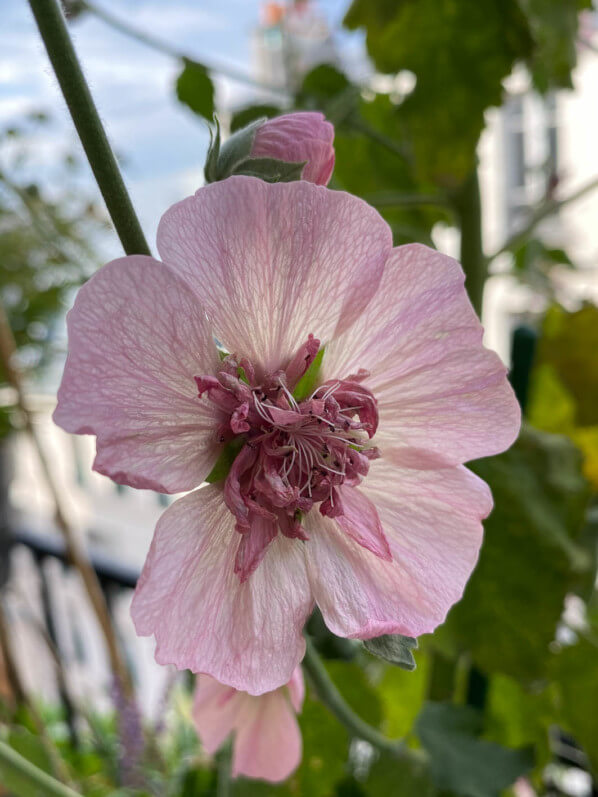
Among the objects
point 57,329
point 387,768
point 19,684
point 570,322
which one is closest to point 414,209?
point 570,322

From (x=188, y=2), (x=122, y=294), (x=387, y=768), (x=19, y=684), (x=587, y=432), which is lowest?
(x=19, y=684)

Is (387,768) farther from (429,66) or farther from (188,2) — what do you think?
(188,2)

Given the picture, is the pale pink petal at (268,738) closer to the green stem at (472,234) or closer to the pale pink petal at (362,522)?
the pale pink petal at (362,522)

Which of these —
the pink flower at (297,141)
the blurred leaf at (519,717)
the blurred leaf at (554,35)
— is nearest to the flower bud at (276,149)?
the pink flower at (297,141)

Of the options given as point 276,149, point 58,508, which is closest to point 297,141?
point 276,149

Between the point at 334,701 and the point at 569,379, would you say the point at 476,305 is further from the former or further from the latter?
the point at 334,701

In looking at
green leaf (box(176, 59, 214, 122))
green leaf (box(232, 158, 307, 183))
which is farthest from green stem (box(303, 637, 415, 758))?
green leaf (box(176, 59, 214, 122))

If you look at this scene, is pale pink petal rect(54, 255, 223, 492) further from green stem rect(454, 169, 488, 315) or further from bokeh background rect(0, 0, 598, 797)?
green stem rect(454, 169, 488, 315)
